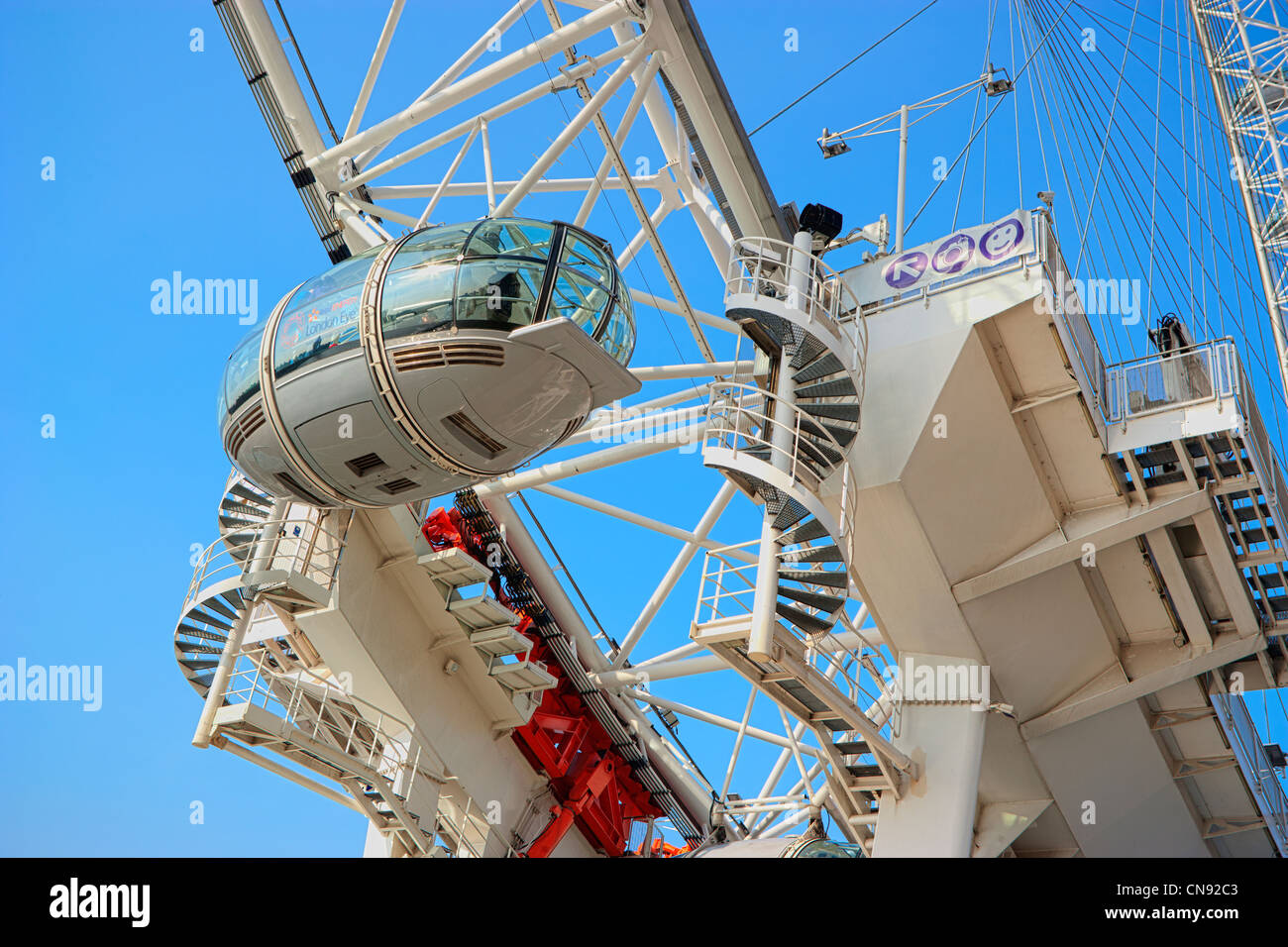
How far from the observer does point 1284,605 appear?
1914 centimetres

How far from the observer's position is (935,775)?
1786 centimetres

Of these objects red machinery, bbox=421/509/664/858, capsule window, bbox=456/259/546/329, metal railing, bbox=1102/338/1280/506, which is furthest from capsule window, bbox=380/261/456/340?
metal railing, bbox=1102/338/1280/506

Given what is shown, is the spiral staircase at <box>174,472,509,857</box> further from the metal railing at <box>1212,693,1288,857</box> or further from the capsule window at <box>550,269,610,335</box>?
Result: the metal railing at <box>1212,693,1288,857</box>

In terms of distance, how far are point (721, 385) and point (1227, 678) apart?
10.9 metres

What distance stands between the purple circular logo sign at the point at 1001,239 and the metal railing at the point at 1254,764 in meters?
8.64

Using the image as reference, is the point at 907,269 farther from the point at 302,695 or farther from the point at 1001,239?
the point at 302,695

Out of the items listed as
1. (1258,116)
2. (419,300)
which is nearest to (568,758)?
(419,300)

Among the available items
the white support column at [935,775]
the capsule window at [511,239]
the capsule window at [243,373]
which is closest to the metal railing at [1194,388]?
the white support column at [935,775]

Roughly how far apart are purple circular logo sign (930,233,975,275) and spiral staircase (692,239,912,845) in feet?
5.08

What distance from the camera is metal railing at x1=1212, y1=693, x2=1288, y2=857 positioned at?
21062 millimetres
